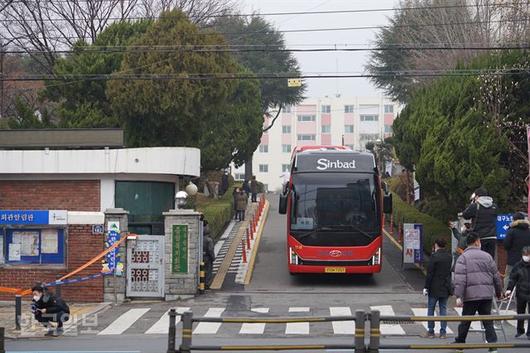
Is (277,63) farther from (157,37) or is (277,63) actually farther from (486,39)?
(157,37)

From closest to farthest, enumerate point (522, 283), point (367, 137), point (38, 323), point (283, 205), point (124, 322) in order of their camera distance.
A: point (522, 283) < point (38, 323) < point (124, 322) < point (283, 205) < point (367, 137)

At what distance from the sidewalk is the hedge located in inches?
363

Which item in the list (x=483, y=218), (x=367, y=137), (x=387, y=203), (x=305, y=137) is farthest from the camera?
(x=305, y=137)

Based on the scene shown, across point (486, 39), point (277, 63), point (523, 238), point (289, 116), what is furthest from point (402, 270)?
point (289, 116)

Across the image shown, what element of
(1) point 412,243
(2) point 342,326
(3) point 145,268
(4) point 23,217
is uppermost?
(4) point 23,217

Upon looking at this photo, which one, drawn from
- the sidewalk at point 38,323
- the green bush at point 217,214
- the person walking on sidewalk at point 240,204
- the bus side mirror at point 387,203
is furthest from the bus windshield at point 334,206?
the person walking on sidewalk at point 240,204

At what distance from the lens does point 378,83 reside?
60.6m

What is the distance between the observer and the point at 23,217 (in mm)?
23422

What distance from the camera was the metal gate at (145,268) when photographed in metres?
23.9

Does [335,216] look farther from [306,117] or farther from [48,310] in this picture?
[306,117]

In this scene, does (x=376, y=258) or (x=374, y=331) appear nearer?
(x=374, y=331)

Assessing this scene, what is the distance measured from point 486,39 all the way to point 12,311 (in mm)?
30239

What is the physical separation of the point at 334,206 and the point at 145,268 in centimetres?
540

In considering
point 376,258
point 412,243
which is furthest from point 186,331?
point 412,243
